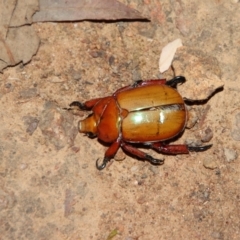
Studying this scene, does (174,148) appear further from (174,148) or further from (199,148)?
(199,148)

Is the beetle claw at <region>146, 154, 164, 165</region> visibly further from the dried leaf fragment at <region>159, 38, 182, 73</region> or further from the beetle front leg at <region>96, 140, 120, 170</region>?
the dried leaf fragment at <region>159, 38, 182, 73</region>

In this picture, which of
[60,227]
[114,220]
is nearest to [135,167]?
[114,220]

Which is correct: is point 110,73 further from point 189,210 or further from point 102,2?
point 189,210

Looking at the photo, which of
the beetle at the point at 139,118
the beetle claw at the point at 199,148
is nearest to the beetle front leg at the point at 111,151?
the beetle at the point at 139,118

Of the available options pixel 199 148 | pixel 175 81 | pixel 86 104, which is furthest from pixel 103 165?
pixel 175 81

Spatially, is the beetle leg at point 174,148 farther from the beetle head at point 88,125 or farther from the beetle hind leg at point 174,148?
the beetle head at point 88,125

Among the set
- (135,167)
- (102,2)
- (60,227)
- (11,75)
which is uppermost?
(102,2)
